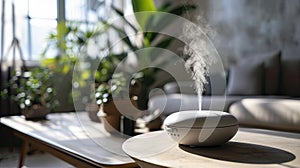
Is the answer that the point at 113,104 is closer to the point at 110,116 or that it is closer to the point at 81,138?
the point at 110,116

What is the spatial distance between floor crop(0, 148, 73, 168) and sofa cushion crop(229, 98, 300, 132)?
4.02ft

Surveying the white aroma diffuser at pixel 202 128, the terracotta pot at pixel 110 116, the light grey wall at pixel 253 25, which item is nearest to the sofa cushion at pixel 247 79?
the light grey wall at pixel 253 25

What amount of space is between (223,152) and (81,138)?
73cm

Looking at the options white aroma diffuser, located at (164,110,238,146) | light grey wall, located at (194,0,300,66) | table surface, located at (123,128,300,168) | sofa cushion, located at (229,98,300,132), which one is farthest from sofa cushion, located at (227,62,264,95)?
white aroma diffuser, located at (164,110,238,146)

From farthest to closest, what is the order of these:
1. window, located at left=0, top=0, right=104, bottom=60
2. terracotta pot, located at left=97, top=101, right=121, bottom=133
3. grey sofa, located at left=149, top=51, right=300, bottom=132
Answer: window, located at left=0, top=0, right=104, bottom=60 → grey sofa, located at left=149, top=51, right=300, bottom=132 → terracotta pot, located at left=97, top=101, right=121, bottom=133

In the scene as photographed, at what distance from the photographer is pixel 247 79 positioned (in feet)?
9.03

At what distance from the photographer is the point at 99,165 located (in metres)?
1.03

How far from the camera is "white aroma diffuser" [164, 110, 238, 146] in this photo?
94 cm

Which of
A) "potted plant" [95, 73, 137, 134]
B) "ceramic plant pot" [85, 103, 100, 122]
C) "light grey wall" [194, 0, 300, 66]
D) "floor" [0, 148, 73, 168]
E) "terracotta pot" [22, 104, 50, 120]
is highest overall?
"light grey wall" [194, 0, 300, 66]

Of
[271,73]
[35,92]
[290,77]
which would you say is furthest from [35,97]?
[290,77]

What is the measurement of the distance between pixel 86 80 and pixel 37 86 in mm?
1258

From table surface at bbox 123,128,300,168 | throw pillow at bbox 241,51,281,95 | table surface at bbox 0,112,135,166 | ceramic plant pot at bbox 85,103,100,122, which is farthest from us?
throw pillow at bbox 241,51,281,95

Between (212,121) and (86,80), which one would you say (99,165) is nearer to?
(212,121)

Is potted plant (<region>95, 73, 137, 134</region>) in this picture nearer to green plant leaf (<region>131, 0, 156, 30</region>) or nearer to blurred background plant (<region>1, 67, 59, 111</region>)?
blurred background plant (<region>1, 67, 59, 111</region>)
